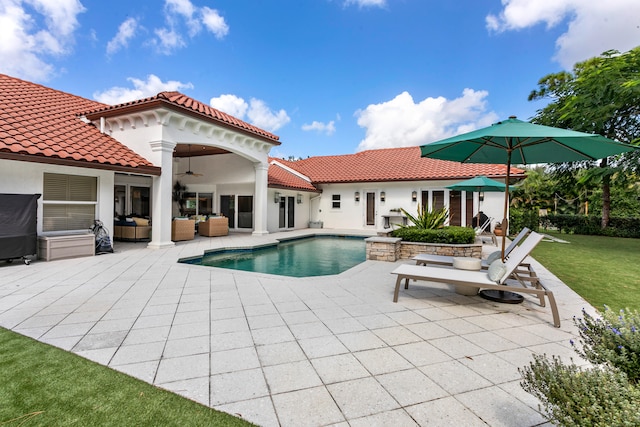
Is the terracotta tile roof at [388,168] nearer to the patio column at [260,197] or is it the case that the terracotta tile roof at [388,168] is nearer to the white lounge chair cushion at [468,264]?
the patio column at [260,197]

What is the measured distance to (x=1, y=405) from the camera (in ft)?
7.61

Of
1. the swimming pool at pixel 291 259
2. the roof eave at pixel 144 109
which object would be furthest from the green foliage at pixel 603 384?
the roof eave at pixel 144 109

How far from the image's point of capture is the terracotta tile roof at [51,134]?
7.96 m

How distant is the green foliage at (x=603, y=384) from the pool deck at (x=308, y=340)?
718 millimetres

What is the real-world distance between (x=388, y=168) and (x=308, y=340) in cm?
1786

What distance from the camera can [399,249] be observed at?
939 cm

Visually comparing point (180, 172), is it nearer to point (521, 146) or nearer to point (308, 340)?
point (308, 340)

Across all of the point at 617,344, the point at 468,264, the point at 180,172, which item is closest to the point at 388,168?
the point at 180,172

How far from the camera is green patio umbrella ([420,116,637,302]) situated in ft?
14.1

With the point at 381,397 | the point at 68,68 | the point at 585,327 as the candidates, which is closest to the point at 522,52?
the point at 585,327

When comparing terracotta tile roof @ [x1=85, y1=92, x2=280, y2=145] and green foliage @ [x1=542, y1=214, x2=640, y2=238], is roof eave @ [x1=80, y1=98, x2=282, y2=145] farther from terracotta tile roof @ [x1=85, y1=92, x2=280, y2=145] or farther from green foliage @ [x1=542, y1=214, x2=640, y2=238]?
green foliage @ [x1=542, y1=214, x2=640, y2=238]

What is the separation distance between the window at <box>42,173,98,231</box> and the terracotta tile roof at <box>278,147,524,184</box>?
13.2m

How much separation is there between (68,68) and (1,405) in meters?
17.4

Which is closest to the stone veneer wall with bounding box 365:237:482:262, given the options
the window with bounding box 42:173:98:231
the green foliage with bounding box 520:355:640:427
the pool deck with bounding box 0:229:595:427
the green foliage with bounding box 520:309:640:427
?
the pool deck with bounding box 0:229:595:427
